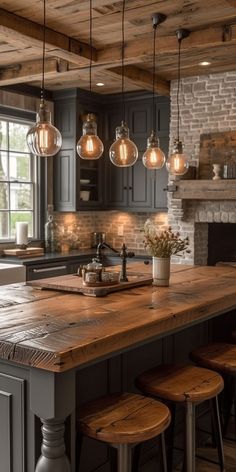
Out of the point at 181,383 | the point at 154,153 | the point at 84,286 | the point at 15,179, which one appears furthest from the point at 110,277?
the point at 15,179

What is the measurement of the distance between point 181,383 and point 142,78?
3.96 meters

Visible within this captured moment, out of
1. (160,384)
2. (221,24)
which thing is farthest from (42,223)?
(160,384)

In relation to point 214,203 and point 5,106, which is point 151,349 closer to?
point 214,203

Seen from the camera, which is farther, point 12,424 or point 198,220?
point 198,220

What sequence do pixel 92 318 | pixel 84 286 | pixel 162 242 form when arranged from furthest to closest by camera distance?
pixel 162 242 < pixel 84 286 < pixel 92 318

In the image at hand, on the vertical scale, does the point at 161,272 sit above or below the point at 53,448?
above

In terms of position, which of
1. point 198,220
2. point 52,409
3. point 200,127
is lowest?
point 52,409

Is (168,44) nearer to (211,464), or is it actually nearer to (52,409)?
(211,464)

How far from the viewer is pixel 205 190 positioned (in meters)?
5.88

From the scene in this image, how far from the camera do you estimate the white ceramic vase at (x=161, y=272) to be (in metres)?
3.60

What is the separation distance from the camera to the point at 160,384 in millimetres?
2676

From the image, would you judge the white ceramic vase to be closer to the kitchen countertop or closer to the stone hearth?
the kitchen countertop

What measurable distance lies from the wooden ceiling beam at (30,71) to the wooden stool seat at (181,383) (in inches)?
136

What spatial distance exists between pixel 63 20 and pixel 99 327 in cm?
280
